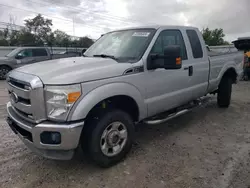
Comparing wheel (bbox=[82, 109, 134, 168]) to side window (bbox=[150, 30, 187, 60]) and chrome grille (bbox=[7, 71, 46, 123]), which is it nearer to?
chrome grille (bbox=[7, 71, 46, 123])

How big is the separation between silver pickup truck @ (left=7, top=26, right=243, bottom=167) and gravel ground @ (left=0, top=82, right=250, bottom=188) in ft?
1.00

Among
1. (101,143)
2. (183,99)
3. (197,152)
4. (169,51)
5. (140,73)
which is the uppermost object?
(169,51)

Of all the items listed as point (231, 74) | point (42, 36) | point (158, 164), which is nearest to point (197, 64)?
point (231, 74)

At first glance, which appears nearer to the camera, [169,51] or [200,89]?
[169,51]

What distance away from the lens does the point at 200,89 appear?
4.88 metres

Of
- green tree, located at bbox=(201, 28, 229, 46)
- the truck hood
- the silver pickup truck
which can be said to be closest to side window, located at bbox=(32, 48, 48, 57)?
the silver pickup truck

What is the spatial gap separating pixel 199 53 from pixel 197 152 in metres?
2.06

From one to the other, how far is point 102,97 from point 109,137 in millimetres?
589

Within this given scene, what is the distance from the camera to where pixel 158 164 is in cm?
334

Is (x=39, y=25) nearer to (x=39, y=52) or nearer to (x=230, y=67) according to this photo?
(x=39, y=52)

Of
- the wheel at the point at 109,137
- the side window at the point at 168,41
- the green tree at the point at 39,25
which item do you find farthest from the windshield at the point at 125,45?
the green tree at the point at 39,25

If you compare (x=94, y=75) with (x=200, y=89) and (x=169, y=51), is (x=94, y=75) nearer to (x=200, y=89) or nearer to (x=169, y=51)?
(x=169, y=51)

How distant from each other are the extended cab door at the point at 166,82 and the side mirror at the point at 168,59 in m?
0.11

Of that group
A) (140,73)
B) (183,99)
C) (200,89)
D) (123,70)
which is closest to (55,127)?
(123,70)
